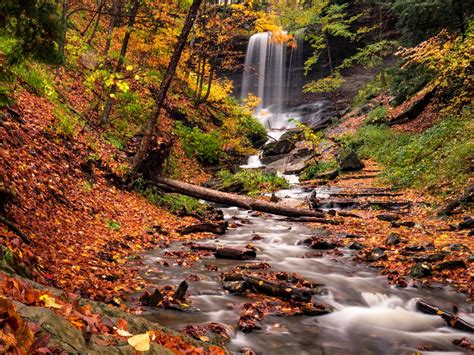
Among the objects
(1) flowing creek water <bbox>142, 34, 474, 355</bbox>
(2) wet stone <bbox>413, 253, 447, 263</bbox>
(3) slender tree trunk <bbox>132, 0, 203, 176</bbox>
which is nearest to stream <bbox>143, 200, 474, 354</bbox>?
(1) flowing creek water <bbox>142, 34, 474, 355</bbox>

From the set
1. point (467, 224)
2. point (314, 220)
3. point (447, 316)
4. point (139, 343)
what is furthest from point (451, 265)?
point (139, 343)

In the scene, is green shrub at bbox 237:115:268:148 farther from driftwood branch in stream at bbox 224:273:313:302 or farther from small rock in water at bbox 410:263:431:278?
driftwood branch in stream at bbox 224:273:313:302

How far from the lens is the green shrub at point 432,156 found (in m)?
11.7

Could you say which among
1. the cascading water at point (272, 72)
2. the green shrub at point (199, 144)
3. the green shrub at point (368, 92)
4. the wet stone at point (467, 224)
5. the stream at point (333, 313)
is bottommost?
the stream at point (333, 313)

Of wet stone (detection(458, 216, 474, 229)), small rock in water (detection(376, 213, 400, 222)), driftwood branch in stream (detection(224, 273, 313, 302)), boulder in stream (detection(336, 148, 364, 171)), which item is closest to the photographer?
driftwood branch in stream (detection(224, 273, 313, 302))

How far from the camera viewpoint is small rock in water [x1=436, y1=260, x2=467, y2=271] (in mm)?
6621

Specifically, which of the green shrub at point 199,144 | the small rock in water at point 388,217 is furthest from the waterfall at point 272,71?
the small rock in water at point 388,217

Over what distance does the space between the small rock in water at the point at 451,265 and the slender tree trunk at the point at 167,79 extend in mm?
7555

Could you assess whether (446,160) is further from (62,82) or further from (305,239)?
(62,82)

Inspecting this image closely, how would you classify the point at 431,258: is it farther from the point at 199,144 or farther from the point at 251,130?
the point at 251,130

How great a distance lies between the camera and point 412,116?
2088cm

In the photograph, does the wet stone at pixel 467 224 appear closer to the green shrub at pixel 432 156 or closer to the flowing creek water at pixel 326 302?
the green shrub at pixel 432 156

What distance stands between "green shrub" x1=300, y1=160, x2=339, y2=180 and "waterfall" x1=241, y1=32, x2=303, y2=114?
63.2 ft

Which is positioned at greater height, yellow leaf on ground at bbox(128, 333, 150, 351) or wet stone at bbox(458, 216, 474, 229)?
wet stone at bbox(458, 216, 474, 229)
